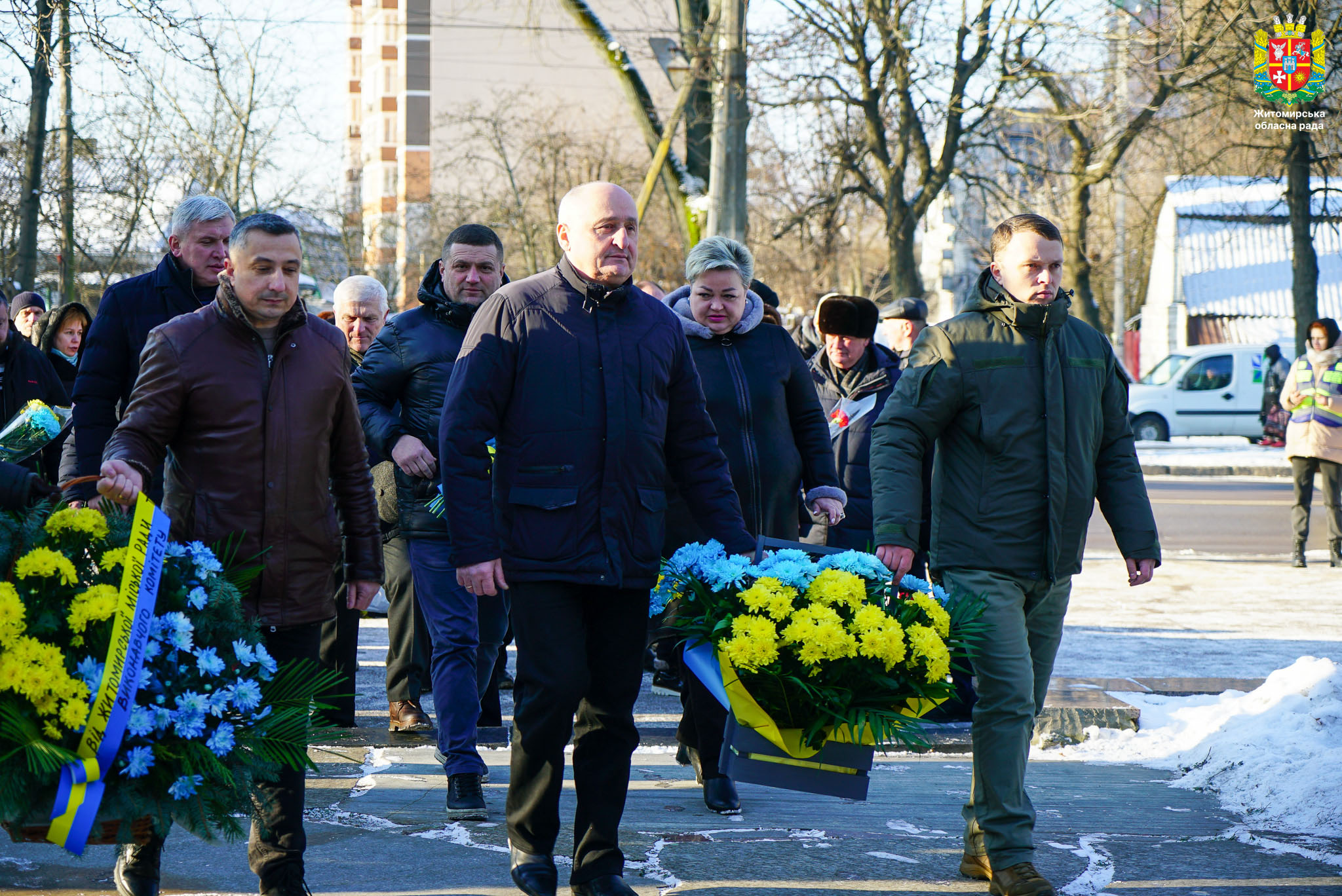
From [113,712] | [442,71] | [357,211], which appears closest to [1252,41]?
[113,712]

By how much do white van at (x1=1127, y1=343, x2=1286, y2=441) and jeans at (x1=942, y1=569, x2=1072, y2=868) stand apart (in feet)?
79.7

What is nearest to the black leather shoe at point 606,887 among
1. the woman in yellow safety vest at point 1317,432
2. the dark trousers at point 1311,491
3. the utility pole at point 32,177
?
the woman in yellow safety vest at point 1317,432

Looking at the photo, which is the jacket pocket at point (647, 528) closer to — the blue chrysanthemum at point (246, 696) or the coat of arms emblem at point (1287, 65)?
the blue chrysanthemum at point (246, 696)

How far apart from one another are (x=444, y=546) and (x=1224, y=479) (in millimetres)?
18879

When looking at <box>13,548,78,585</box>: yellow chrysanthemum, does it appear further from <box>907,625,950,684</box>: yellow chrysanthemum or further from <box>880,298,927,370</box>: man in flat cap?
<box>880,298,927,370</box>: man in flat cap

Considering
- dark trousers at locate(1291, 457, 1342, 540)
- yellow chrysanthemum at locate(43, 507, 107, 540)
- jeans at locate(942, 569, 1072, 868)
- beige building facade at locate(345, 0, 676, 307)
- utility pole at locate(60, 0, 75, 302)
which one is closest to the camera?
yellow chrysanthemum at locate(43, 507, 107, 540)

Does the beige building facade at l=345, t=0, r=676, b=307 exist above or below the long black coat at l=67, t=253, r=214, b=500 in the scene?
above

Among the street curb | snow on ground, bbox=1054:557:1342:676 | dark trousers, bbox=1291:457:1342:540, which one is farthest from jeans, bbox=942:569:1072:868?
the street curb

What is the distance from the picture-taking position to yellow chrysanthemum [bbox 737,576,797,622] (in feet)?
13.2

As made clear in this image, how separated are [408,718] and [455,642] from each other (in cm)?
115

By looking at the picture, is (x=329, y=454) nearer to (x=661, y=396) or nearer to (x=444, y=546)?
(x=661, y=396)

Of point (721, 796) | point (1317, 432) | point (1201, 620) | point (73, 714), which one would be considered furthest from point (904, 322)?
point (1317, 432)

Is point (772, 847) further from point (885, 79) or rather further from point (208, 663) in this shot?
point (885, 79)

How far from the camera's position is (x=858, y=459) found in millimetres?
6844
